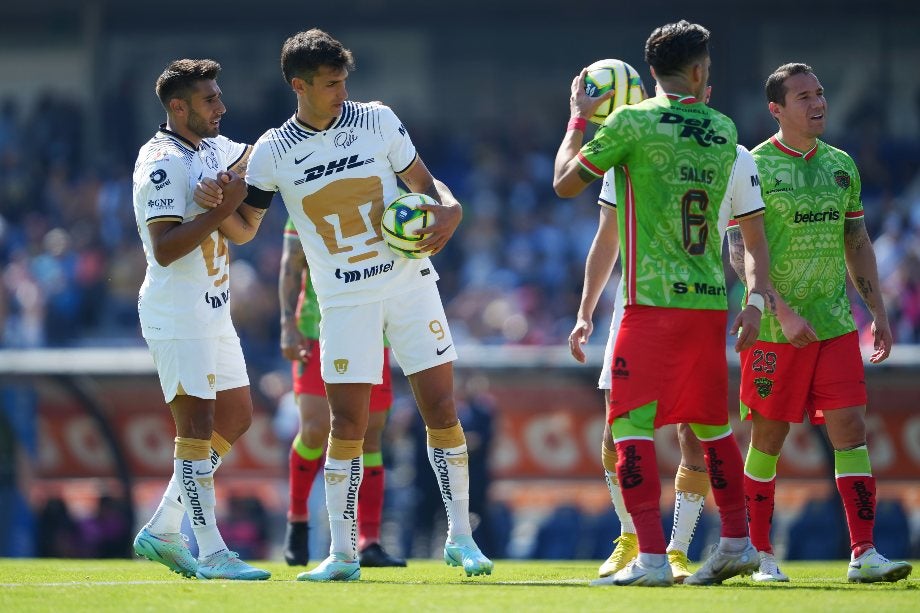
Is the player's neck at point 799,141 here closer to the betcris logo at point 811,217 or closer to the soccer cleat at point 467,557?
the betcris logo at point 811,217

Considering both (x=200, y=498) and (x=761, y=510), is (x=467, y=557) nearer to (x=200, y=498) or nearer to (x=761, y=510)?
(x=200, y=498)

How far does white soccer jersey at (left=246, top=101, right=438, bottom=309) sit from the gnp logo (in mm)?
1476

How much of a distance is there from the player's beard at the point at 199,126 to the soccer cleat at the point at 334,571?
7.57 feet

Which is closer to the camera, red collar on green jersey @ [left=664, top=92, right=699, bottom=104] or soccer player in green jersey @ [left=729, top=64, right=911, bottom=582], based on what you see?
red collar on green jersey @ [left=664, top=92, right=699, bottom=104]

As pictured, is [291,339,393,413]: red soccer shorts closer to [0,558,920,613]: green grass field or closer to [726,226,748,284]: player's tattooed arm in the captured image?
[0,558,920,613]: green grass field

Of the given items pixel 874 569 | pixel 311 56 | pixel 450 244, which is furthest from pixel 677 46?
pixel 450 244

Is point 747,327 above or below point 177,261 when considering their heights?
below

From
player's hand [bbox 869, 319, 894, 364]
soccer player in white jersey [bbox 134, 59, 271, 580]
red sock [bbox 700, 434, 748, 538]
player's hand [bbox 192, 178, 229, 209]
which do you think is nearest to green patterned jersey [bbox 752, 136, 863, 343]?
player's hand [bbox 869, 319, 894, 364]

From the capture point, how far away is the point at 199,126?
25.1 ft

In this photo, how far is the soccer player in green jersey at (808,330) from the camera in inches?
295

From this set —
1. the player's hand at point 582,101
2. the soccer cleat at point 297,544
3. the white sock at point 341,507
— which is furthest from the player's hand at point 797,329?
the soccer cleat at point 297,544

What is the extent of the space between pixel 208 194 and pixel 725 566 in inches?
123

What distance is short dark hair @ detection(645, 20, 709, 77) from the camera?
22.0 feet

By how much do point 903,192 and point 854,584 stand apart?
13.9m
